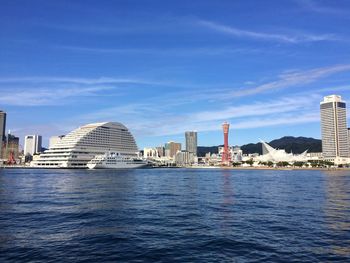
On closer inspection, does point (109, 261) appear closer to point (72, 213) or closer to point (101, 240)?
point (101, 240)

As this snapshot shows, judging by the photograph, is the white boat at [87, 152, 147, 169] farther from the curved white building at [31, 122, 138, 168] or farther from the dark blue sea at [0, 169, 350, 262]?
the dark blue sea at [0, 169, 350, 262]

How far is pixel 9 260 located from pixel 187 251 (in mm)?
7526

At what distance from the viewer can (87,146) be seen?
160250mm

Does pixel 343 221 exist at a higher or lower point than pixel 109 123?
lower

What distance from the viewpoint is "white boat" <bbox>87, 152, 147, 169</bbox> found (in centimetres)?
14512

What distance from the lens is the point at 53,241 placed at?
57.7 ft

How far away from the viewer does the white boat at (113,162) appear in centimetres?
14512

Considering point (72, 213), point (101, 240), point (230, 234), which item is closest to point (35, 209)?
point (72, 213)

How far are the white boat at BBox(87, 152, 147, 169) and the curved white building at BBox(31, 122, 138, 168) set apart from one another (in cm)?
865

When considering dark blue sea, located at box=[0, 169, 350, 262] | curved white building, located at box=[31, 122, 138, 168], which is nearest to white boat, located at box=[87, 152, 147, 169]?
curved white building, located at box=[31, 122, 138, 168]

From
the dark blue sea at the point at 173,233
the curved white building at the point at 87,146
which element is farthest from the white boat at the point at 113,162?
the dark blue sea at the point at 173,233

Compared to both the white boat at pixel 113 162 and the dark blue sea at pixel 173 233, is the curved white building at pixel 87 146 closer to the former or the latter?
the white boat at pixel 113 162

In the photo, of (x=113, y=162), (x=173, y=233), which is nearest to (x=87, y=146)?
(x=113, y=162)

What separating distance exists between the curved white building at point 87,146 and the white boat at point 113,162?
8.65 m
